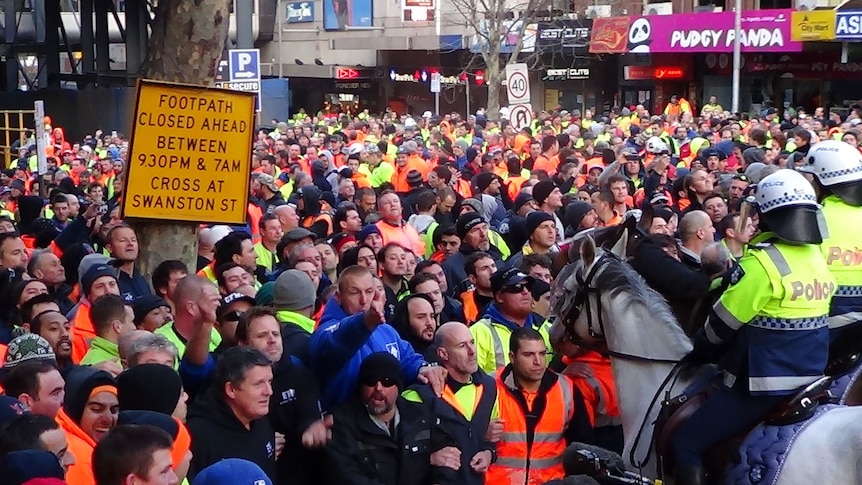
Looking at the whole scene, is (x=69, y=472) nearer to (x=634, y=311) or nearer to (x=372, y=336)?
(x=372, y=336)

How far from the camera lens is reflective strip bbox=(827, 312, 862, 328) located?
21.7ft

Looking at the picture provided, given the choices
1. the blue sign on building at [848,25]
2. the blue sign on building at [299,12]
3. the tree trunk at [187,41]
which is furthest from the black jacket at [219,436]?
the blue sign on building at [299,12]

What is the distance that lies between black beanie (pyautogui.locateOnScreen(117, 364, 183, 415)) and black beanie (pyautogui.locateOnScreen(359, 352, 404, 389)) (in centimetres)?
97

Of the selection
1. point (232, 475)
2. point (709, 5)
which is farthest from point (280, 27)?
point (232, 475)

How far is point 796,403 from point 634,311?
1135mm

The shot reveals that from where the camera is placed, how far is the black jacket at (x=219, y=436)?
571 centimetres

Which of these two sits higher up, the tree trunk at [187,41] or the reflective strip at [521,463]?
the tree trunk at [187,41]

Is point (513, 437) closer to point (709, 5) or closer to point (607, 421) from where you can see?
point (607, 421)

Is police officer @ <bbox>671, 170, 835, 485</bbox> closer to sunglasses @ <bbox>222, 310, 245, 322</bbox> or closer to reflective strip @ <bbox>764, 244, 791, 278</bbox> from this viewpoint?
reflective strip @ <bbox>764, 244, 791, 278</bbox>

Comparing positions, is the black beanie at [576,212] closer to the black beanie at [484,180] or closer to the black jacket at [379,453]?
the black beanie at [484,180]

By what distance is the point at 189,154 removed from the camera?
741 centimetres

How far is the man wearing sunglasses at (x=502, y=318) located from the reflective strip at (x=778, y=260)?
185 centimetres

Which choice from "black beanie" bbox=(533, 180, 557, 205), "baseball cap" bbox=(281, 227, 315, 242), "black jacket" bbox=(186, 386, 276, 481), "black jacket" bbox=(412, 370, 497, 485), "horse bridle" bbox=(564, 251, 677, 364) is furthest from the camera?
"black beanie" bbox=(533, 180, 557, 205)

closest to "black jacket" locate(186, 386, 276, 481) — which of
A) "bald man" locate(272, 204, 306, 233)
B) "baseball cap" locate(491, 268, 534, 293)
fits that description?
"baseball cap" locate(491, 268, 534, 293)
